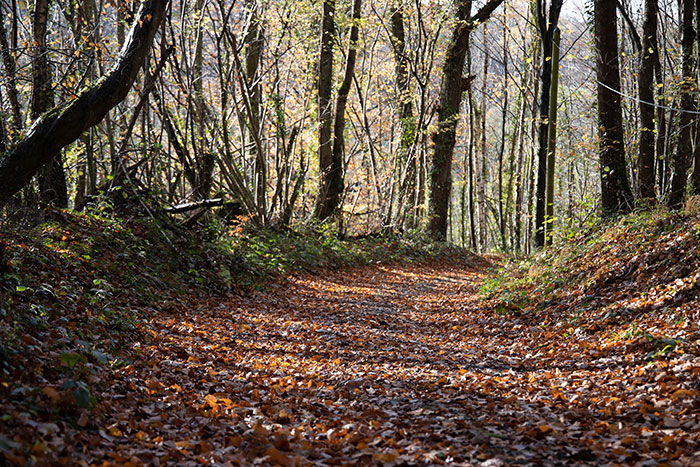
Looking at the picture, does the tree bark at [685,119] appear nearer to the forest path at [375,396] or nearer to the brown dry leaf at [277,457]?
the forest path at [375,396]

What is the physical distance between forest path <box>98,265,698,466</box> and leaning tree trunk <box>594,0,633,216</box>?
11.0 ft

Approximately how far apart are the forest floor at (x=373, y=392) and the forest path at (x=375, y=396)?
0.06ft

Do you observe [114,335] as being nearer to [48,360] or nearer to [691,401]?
[48,360]

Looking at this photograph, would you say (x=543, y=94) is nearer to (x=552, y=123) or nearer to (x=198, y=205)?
(x=552, y=123)

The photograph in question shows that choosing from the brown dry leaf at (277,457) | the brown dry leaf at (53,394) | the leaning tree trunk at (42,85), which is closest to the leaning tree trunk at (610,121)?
the brown dry leaf at (277,457)

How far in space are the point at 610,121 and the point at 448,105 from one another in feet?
34.7

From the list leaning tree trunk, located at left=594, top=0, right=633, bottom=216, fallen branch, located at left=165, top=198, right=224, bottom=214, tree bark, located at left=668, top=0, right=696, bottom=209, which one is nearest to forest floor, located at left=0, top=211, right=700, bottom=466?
tree bark, located at left=668, top=0, right=696, bottom=209

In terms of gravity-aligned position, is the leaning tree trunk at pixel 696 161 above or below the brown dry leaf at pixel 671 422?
above

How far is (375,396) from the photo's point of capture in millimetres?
4855

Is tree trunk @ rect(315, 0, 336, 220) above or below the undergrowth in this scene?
above

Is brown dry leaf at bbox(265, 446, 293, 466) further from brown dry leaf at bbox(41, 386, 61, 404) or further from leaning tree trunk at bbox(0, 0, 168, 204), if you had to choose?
leaning tree trunk at bbox(0, 0, 168, 204)

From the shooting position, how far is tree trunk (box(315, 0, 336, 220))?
15.8 metres

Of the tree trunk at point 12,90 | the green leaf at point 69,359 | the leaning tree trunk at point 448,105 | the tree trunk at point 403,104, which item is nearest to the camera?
the green leaf at point 69,359

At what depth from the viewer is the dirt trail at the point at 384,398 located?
11.2ft
